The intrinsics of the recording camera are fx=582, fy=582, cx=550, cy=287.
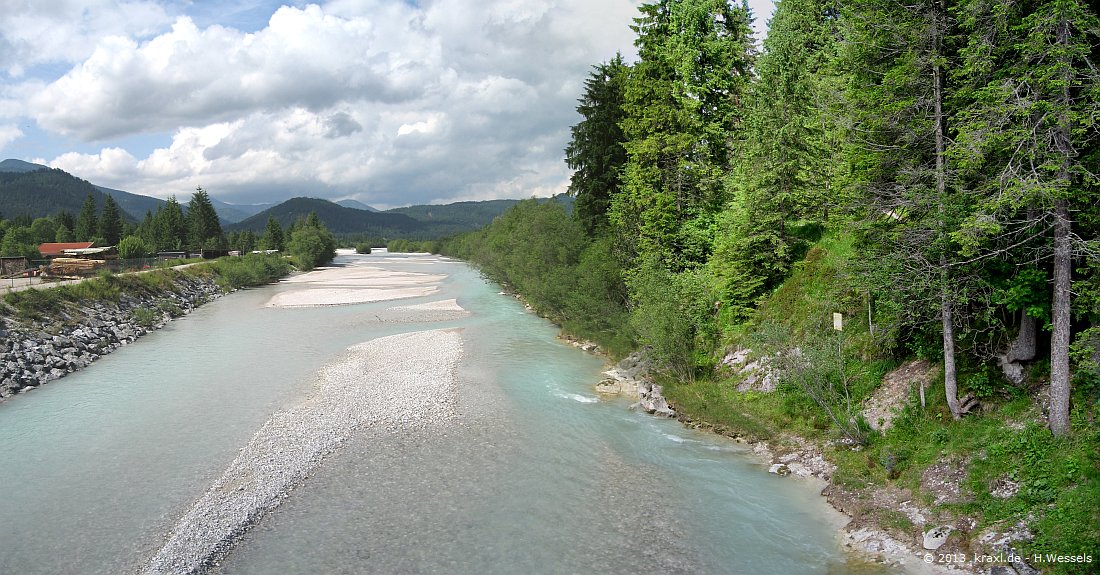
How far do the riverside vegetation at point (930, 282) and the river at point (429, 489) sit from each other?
2.42 m

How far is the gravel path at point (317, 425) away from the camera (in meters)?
12.2

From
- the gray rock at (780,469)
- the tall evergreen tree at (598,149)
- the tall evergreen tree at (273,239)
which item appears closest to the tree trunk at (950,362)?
the gray rock at (780,469)

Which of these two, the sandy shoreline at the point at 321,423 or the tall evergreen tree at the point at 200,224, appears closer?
the sandy shoreline at the point at 321,423

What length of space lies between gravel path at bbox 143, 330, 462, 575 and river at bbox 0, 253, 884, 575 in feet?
1.51

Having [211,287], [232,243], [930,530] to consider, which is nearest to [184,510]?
[930,530]

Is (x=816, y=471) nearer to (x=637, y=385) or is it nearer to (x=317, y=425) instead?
(x=637, y=385)

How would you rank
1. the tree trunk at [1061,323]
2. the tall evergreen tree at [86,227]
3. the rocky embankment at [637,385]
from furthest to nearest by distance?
the tall evergreen tree at [86,227], the rocky embankment at [637,385], the tree trunk at [1061,323]

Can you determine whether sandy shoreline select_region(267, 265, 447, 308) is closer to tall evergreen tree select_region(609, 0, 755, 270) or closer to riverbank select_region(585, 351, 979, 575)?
tall evergreen tree select_region(609, 0, 755, 270)

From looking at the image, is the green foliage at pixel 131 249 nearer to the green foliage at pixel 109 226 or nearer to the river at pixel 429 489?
the green foliage at pixel 109 226

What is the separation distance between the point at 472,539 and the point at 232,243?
486 ft

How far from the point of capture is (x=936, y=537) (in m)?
10.6

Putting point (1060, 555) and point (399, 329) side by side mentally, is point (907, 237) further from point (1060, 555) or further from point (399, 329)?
point (399, 329)

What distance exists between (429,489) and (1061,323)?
44.6 ft

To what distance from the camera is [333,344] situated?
1313 inches
